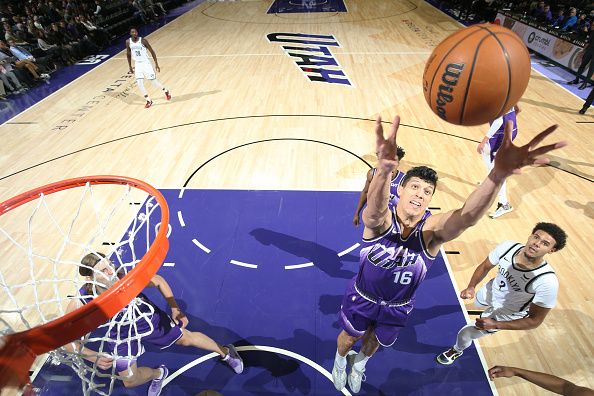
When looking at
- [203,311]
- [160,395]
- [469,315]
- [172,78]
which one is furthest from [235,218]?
[172,78]

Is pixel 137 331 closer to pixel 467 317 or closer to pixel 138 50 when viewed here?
pixel 467 317

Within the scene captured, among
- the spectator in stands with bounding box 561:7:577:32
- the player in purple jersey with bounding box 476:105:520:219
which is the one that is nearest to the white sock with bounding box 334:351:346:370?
the player in purple jersey with bounding box 476:105:520:219

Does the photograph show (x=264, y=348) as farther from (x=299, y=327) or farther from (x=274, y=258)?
(x=274, y=258)

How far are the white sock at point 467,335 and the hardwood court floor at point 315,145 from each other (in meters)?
0.38

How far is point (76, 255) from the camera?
4.25 metres

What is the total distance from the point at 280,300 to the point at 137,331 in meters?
1.48

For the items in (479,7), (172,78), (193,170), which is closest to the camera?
(193,170)

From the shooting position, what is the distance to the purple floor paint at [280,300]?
117 inches

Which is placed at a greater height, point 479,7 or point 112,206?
point 479,7

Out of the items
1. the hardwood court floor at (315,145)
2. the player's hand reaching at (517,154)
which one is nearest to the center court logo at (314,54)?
the hardwood court floor at (315,145)

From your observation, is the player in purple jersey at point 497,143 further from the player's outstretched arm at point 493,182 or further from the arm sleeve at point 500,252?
the player's outstretched arm at point 493,182

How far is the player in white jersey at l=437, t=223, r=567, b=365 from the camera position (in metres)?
2.38

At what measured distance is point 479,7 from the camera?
44.5 feet

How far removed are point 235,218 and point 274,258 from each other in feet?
3.04
